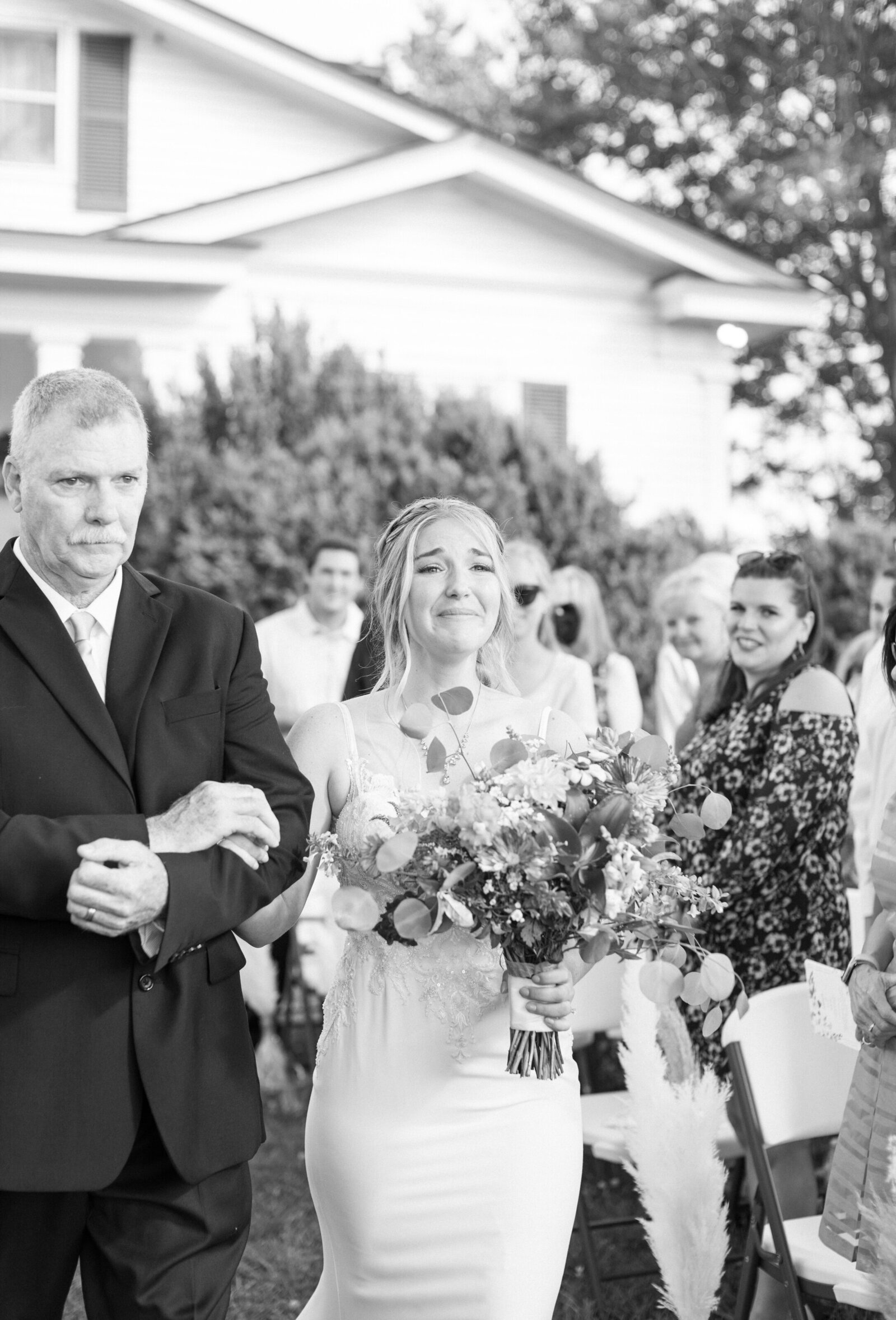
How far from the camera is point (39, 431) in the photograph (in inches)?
108

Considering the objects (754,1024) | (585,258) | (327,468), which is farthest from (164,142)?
(754,1024)

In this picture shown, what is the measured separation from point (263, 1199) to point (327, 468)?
766 centimetres

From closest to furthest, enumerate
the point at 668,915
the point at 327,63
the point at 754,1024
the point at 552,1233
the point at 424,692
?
the point at 668,915 → the point at 552,1233 → the point at 424,692 → the point at 754,1024 → the point at 327,63

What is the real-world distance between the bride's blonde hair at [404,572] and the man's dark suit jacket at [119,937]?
773 millimetres

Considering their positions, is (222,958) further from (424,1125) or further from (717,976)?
(717,976)

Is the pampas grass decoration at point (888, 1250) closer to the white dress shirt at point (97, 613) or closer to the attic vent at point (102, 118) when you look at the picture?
the white dress shirt at point (97, 613)

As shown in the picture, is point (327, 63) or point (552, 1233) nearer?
point (552, 1233)

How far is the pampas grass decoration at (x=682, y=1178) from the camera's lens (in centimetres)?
374

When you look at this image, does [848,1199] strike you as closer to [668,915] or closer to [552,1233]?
[552,1233]

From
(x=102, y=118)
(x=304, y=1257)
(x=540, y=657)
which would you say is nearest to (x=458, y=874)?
(x=304, y=1257)

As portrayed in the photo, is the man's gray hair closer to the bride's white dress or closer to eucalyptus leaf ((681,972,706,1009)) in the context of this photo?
the bride's white dress

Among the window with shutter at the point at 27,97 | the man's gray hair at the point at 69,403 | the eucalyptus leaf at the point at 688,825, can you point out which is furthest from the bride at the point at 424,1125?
the window with shutter at the point at 27,97

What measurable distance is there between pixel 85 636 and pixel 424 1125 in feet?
4.37

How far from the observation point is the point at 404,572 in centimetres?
362
